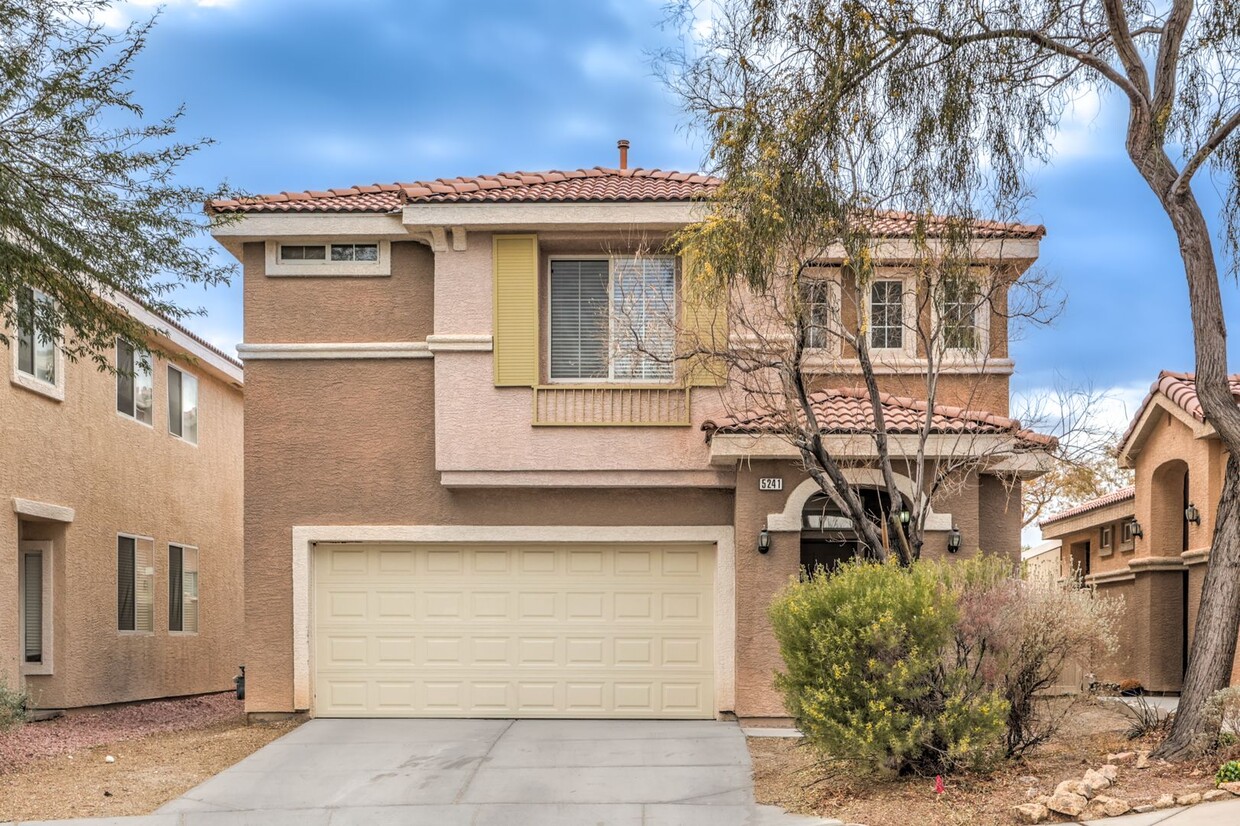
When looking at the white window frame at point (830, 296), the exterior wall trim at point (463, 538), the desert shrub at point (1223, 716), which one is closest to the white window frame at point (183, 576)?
the exterior wall trim at point (463, 538)

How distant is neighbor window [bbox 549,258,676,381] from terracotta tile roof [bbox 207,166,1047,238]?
88 cm

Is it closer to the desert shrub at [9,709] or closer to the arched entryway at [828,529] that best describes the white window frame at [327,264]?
the desert shrub at [9,709]

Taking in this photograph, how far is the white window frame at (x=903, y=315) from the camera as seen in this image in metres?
14.6

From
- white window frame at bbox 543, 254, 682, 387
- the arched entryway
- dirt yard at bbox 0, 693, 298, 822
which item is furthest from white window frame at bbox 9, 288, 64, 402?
the arched entryway

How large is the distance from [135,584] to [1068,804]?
15.2 meters

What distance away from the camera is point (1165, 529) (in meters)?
20.5

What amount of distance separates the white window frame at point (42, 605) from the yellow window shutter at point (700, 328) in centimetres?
924

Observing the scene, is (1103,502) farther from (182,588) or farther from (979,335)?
(182,588)

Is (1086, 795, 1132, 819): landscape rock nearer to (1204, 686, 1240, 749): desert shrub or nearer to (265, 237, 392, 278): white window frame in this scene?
(1204, 686, 1240, 749): desert shrub

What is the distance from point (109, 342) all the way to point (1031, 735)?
11185 mm

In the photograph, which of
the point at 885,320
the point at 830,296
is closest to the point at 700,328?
the point at 830,296

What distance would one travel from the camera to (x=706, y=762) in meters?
12.9

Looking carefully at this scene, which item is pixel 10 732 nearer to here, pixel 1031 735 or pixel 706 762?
pixel 706 762

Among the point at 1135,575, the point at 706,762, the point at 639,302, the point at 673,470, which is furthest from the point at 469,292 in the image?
the point at 1135,575
